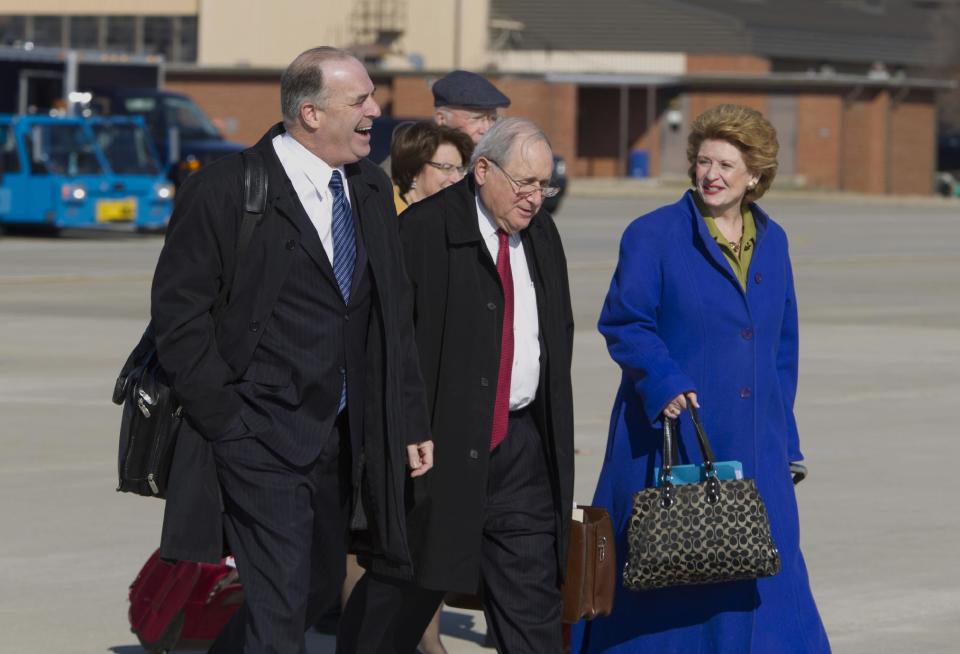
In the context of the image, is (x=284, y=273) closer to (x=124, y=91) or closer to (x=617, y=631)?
(x=617, y=631)

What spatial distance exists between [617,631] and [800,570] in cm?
52

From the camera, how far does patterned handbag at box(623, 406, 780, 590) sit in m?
5.08

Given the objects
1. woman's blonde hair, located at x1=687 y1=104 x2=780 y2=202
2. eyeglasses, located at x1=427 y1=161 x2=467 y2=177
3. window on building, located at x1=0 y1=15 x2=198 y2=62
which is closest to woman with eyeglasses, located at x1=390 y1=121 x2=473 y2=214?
eyeglasses, located at x1=427 y1=161 x2=467 y2=177

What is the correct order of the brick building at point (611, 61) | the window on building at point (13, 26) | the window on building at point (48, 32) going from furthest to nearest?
the window on building at point (13, 26)
the window on building at point (48, 32)
the brick building at point (611, 61)

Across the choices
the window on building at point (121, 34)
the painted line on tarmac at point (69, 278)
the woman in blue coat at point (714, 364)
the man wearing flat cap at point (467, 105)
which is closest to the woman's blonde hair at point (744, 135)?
the woman in blue coat at point (714, 364)

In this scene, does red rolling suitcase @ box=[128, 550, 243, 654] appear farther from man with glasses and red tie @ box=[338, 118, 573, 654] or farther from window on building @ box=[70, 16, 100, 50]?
window on building @ box=[70, 16, 100, 50]

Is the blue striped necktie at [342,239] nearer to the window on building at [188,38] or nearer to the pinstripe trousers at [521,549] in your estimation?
the pinstripe trousers at [521,549]

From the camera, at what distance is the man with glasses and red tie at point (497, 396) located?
5090 millimetres

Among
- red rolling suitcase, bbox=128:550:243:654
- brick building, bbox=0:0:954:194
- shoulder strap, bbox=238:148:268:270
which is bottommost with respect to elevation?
red rolling suitcase, bbox=128:550:243:654

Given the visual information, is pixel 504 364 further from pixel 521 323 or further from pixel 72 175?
pixel 72 175

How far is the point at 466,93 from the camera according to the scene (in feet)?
23.4

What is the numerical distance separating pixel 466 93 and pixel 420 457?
2470mm

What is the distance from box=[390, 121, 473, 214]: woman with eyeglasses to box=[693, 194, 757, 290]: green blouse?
1.21 m

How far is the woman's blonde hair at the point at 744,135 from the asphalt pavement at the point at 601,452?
6.37 ft
